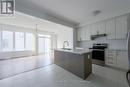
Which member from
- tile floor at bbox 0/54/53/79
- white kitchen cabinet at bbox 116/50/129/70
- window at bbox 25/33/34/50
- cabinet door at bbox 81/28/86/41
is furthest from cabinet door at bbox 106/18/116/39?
window at bbox 25/33/34/50

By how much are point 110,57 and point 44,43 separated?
6534 mm

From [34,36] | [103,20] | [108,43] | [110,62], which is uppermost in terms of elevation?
[103,20]

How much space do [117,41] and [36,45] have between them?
6.49 m

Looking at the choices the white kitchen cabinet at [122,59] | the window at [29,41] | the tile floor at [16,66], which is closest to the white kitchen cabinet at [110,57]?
the white kitchen cabinet at [122,59]

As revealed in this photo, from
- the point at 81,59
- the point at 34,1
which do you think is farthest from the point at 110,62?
the point at 34,1

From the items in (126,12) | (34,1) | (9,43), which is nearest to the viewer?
(34,1)

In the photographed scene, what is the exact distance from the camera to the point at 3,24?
18.7 feet

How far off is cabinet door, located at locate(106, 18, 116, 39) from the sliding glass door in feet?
20.1

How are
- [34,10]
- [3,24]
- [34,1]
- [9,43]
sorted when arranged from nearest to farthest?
[34,1] < [34,10] < [3,24] < [9,43]

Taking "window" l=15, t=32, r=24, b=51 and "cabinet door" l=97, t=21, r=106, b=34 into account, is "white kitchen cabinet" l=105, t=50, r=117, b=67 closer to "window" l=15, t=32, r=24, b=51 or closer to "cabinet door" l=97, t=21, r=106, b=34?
"cabinet door" l=97, t=21, r=106, b=34

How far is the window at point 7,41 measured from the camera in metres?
5.82

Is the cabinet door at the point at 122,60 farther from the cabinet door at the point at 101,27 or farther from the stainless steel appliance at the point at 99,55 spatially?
the cabinet door at the point at 101,27

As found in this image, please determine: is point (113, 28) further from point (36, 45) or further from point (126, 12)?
point (36, 45)

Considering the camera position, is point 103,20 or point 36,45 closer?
point 103,20
